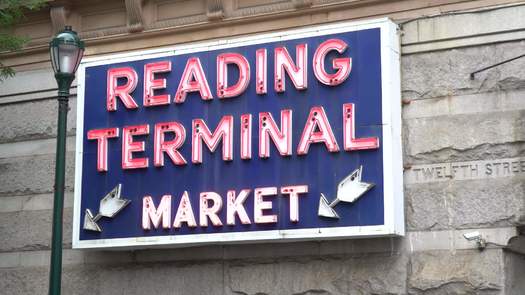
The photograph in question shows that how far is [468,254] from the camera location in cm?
1116

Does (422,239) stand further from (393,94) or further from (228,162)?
(228,162)

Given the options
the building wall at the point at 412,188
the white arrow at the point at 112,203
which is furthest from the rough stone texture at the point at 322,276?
the white arrow at the point at 112,203

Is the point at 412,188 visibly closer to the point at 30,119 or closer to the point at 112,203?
the point at 112,203

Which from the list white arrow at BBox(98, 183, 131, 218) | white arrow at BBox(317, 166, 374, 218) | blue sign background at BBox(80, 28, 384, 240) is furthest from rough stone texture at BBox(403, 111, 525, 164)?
white arrow at BBox(98, 183, 131, 218)

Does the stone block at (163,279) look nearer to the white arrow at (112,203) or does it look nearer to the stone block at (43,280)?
the stone block at (43,280)

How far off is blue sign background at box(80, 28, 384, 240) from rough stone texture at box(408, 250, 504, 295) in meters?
0.80

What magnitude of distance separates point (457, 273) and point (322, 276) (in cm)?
173

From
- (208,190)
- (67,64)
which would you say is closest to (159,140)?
(208,190)

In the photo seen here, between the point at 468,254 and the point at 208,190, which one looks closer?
the point at 468,254

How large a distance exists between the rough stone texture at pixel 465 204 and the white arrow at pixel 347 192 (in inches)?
24.2

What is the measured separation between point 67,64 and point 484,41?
16.5 ft

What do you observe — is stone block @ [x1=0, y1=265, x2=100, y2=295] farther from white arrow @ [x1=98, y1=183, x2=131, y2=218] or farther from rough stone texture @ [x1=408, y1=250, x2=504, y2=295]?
rough stone texture @ [x1=408, y1=250, x2=504, y2=295]

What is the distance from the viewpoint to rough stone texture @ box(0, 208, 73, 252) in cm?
1390

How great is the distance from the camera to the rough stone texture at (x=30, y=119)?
14.4m
